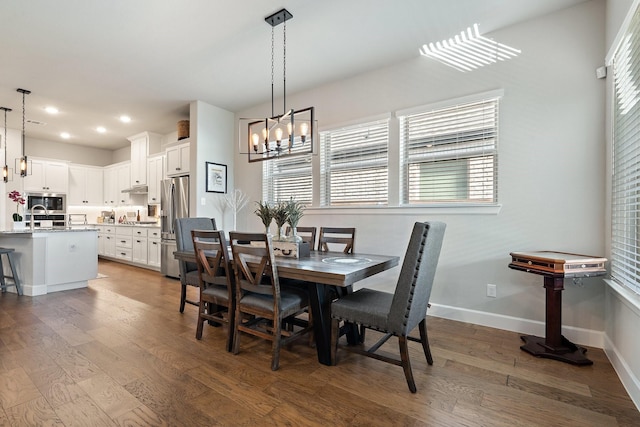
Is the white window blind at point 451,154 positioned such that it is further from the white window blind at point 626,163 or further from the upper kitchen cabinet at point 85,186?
the upper kitchen cabinet at point 85,186

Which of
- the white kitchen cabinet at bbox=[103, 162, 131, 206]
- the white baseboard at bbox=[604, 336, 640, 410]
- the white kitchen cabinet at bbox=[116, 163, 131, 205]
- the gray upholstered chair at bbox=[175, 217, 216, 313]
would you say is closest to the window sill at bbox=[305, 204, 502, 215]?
the white baseboard at bbox=[604, 336, 640, 410]

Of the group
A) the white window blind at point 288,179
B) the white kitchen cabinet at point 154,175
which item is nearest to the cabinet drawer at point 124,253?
the white kitchen cabinet at point 154,175

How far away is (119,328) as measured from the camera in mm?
2910

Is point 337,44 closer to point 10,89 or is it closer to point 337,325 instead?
point 337,325

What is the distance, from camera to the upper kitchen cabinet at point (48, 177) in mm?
6594

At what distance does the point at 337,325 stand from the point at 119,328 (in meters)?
2.16

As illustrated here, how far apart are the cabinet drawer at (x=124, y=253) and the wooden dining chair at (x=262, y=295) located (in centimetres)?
515

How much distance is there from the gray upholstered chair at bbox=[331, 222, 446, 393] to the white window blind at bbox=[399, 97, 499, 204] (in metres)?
1.48

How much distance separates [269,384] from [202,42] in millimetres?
3276

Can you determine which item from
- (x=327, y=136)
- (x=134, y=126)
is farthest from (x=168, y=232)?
(x=327, y=136)

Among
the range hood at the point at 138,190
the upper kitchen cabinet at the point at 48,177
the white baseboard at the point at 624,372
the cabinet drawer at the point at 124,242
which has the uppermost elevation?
the upper kitchen cabinet at the point at 48,177

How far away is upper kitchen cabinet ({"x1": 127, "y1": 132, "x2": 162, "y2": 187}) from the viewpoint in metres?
6.48

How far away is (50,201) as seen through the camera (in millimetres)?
6934

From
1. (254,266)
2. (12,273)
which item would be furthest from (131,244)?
(254,266)
